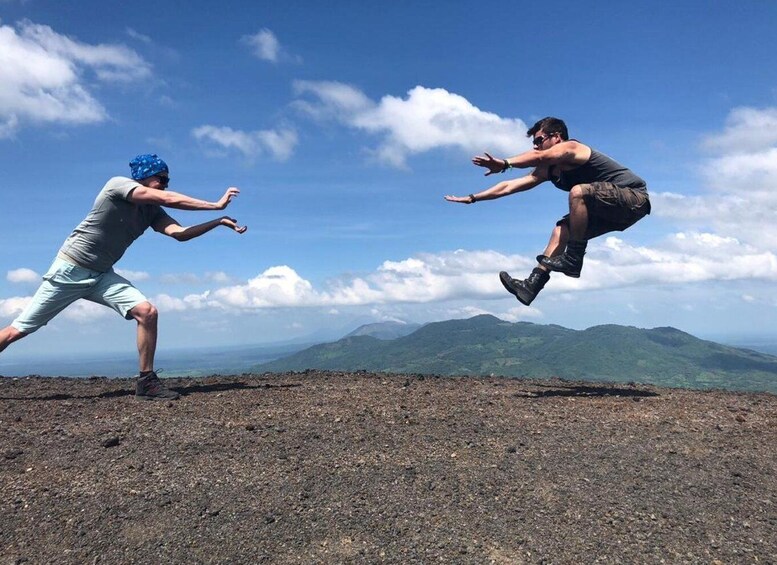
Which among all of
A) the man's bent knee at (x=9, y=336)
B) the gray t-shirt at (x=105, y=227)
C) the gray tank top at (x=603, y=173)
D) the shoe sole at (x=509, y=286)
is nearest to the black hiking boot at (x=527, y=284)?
the shoe sole at (x=509, y=286)

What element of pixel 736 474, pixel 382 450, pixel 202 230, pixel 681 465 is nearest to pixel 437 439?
pixel 382 450

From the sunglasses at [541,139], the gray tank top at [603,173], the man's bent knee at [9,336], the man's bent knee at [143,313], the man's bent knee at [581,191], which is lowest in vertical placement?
the man's bent knee at [9,336]

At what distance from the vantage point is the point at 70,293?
296 inches

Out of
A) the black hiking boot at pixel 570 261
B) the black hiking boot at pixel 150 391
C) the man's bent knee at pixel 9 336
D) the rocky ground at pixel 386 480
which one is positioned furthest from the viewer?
the black hiking boot at pixel 570 261

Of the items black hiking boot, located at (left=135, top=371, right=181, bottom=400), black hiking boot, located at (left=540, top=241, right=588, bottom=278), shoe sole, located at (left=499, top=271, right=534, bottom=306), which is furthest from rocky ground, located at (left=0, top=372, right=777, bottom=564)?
black hiking boot, located at (left=540, top=241, right=588, bottom=278)

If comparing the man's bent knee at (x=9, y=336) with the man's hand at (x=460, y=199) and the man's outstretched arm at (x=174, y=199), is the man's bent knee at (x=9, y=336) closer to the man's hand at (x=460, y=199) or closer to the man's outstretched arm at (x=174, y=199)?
the man's outstretched arm at (x=174, y=199)

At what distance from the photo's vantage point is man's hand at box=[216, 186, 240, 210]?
728 centimetres

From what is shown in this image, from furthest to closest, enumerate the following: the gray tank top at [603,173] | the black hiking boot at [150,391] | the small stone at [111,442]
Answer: the gray tank top at [603,173] → the black hiking boot at [150,391] → the small stone at [111,442]

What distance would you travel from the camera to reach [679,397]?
25.6ft

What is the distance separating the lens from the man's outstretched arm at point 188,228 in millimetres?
7391

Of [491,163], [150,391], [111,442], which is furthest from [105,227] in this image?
[491,163]

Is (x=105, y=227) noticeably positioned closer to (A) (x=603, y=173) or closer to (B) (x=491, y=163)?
(B) (x=491, y=163)

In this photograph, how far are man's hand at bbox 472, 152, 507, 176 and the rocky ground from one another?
323 cm

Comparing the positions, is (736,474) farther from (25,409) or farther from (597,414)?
(25,409)
